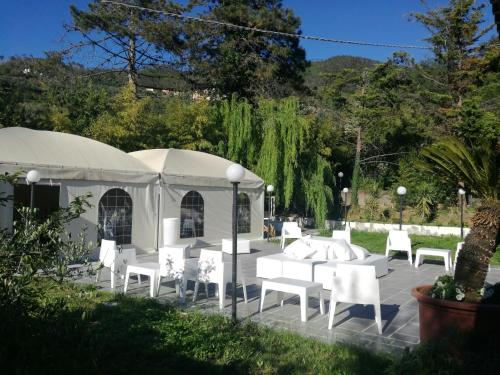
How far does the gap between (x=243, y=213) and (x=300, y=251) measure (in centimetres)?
778

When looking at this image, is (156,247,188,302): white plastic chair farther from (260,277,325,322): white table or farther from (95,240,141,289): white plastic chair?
A: (260,277,325,322): white table

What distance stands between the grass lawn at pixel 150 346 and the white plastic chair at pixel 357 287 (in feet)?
2.96

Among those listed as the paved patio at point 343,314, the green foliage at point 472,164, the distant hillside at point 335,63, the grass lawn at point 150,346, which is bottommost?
the paved patio at point 343,314

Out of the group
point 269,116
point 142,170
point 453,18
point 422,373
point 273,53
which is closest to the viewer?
point 422,373

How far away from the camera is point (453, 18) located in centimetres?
2428

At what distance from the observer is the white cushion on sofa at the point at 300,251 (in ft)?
30.7

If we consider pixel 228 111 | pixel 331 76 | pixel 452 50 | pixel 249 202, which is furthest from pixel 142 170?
pixel 331 76

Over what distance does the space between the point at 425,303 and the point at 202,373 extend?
2398 mm

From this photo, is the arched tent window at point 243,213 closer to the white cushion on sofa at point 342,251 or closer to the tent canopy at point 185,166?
the tent canopy at point 185,166

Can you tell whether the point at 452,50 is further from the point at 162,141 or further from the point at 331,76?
the point at 162,141

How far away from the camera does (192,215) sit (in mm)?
15117

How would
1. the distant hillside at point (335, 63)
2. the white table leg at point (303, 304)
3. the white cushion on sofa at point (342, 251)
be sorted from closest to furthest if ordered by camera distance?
1. the white table leg at point (303, 304)
2. the white cushion on sofa at point (342, 251)
3. the distant hillside at point (335, 63)

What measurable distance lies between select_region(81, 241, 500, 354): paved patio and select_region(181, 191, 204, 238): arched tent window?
492 centimetres

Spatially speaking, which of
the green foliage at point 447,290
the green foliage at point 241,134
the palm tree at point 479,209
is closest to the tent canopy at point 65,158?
the green foliage at point 241,134
